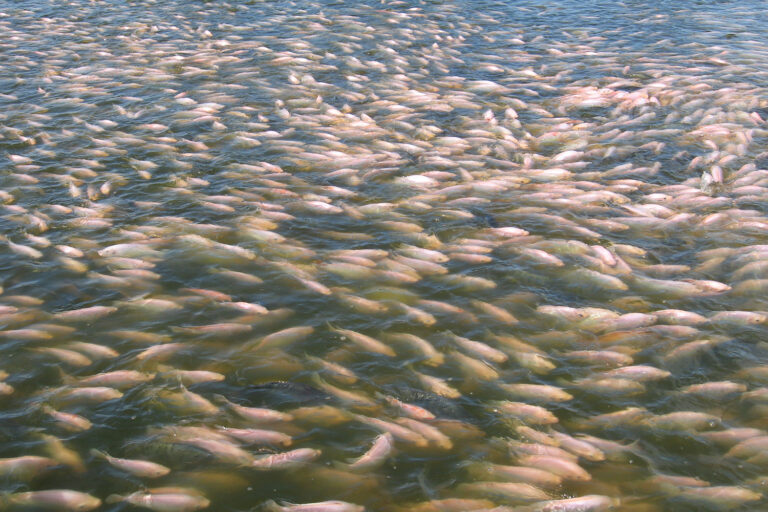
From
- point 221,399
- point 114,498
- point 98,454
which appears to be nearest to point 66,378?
point 98,454

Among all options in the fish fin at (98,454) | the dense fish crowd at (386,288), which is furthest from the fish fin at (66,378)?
the fish fin at (98,454)

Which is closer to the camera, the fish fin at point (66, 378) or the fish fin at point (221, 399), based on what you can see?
the fish fin at point (221, 399)

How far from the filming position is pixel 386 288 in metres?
7.85

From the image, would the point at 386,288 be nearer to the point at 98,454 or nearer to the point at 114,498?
the point at 98,454

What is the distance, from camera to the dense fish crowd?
5.50 m

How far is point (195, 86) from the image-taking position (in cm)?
1469

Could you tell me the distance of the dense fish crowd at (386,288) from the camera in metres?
5.50

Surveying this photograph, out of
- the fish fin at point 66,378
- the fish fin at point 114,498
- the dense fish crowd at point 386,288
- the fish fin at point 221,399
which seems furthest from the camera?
the fish fin at point 66,378

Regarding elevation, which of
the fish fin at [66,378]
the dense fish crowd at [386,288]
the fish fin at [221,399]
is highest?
the dense fish crowd at [386,288]

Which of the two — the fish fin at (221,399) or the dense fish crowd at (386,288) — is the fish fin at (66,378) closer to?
the dense fish crowd at (386,288)

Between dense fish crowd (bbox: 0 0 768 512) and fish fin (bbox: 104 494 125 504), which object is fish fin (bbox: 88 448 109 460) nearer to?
dense fish crowd (bbox: 0 0 768 512)

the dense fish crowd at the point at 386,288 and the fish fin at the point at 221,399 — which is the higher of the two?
the dense fish crowd at the point at 386,288

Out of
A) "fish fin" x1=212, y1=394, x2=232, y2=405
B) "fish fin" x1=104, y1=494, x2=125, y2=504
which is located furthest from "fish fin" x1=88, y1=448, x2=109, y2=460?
"fish fin" x1=212, y1=394, x2=232, y2=405

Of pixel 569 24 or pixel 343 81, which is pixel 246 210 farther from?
pixel 569 24
